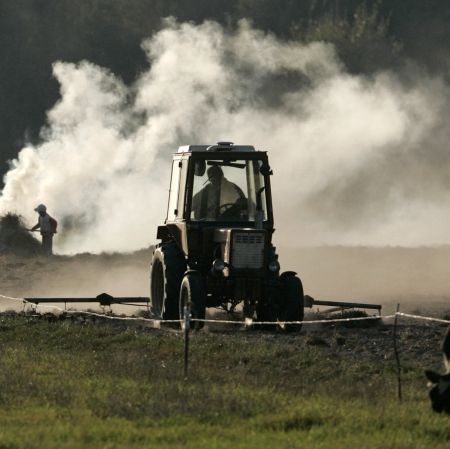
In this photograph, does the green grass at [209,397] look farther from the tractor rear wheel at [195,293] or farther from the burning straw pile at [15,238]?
the burning straw pile at [15,238]

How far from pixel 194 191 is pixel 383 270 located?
841 inches

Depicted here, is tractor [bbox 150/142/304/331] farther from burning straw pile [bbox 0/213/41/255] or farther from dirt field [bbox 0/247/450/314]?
burning straw pile [bbox 0/213/41/255]

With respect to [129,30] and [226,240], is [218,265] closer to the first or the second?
[226,240]

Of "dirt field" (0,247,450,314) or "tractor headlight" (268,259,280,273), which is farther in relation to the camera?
"dirt field" (0,247,450,314)

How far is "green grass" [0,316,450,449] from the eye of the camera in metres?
14.7

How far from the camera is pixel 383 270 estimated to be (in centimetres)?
4678

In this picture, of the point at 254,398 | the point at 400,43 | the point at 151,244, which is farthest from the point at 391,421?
the point at 400,43

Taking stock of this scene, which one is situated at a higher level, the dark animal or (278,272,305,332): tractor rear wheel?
(278,272,305,332): tractor rear wheel

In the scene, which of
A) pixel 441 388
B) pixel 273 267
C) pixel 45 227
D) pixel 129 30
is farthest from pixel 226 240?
pixel 129 30

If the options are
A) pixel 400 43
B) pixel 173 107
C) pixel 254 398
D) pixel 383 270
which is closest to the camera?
pixel 254 398

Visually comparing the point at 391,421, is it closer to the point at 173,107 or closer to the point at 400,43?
the point at 173,107

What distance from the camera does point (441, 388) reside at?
15.1 m

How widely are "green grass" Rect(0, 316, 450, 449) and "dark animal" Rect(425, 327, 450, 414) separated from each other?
0.14 metres

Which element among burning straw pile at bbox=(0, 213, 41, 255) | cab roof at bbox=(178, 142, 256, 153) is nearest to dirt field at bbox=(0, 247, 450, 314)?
burning straw pile at bbox=(0, 213, 41, 255)
